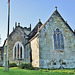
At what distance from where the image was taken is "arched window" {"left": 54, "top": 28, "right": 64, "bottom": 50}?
22.4m

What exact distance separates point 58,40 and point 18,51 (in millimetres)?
9270

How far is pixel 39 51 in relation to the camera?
21.2 metres

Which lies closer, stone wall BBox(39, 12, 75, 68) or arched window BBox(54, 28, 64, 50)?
stone wall BBox(39, 12, 75, 68)

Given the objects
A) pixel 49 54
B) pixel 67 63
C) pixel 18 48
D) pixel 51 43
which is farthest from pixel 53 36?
pixel 18 48

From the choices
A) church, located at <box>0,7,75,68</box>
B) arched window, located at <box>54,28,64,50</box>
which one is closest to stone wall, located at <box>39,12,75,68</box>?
church, located at <box>0,7,75,68</box>

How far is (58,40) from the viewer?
22750 millimetres

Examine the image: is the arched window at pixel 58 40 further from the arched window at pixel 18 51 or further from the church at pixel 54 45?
the arched window at pixel 18 51

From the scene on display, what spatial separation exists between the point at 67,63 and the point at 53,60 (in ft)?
8.03

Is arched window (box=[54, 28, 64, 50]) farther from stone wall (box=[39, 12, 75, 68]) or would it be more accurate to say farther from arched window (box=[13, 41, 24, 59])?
arched window (box=[13, 41, 24, 59])

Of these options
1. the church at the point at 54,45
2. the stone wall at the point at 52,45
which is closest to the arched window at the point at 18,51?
the church at the point at 54,45

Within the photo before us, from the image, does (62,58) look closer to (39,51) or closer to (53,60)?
(53,60)

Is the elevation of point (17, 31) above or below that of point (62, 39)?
above

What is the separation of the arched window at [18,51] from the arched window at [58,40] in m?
8.64

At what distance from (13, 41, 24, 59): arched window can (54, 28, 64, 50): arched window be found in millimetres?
8639
